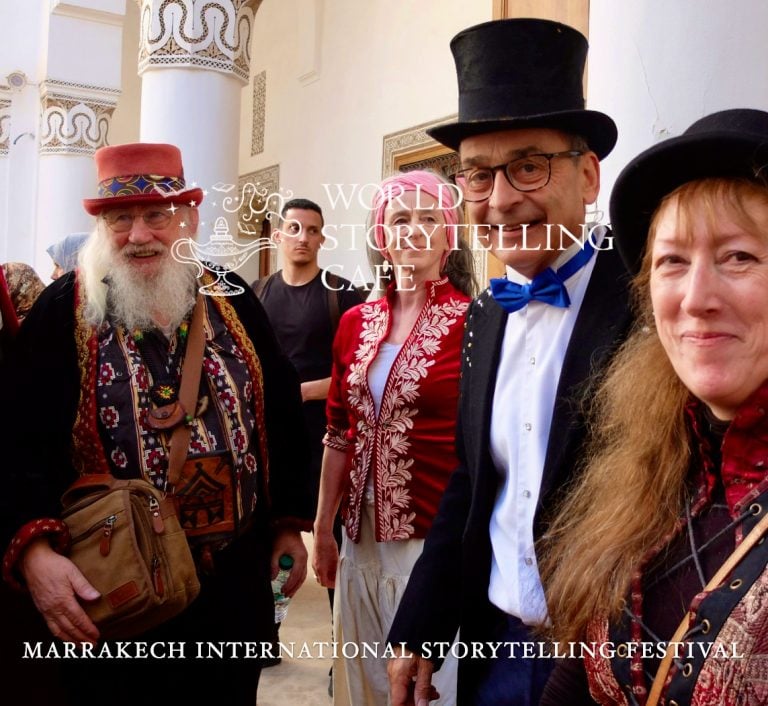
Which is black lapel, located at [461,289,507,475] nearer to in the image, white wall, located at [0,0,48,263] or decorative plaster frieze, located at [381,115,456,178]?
decorative plaster frieze, located at [381,115,456,178]

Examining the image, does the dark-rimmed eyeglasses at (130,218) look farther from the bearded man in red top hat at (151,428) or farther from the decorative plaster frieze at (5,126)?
the decorative plaster frieze at (5,126)

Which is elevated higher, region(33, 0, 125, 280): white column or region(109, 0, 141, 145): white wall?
region(109, 0, 141, 145): white wall

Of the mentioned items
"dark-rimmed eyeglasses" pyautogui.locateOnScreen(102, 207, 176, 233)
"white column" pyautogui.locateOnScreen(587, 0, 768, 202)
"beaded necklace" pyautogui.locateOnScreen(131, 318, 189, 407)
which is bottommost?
"beaded necklace" pyautogui.locateOnScreen(131, 318, 189, 407)

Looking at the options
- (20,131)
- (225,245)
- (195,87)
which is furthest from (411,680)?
(20,131)

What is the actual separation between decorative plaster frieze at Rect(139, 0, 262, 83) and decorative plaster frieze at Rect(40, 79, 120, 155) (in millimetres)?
4235

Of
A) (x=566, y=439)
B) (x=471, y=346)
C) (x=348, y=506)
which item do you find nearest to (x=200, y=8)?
(x=348, y=506)

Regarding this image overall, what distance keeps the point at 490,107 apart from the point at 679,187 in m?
0.61

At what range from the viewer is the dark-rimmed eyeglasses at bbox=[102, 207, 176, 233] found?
2.37 m

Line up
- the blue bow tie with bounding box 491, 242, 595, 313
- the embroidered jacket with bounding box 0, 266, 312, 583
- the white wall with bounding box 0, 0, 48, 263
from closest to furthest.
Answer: the blue bow tie with bounding box 491, 242, 595, 313 < the embroidered jacket with bounding box 0, 266, 312, 583 < the white wall with bounding box 0, 0, 48, 263

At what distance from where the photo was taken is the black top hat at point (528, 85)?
1.59 metres

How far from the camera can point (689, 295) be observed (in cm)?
104

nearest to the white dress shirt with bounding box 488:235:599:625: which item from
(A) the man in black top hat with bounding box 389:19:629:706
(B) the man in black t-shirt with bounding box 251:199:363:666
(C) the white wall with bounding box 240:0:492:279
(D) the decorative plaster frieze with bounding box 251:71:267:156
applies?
(A) the man in black top hat with bounding box 389:19:629:706

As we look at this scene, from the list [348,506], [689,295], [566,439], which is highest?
[689,295]

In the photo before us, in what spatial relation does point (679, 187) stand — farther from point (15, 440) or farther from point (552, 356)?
point (15, 440)
